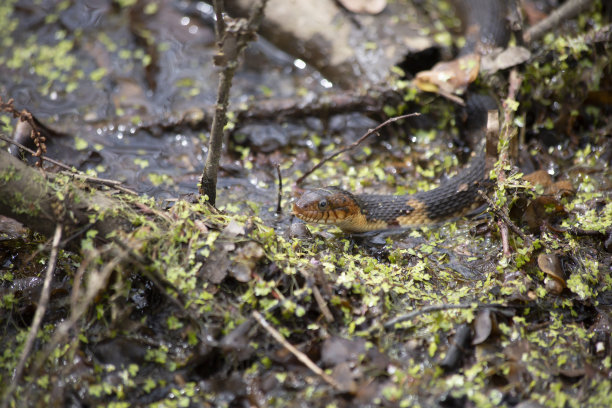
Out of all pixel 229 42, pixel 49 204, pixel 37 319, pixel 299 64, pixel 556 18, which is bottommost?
pixel 37 319

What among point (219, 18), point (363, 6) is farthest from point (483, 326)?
point (363, 6)

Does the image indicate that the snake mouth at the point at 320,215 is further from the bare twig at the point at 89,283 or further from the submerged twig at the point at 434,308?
the bare twig at the point at 89,283

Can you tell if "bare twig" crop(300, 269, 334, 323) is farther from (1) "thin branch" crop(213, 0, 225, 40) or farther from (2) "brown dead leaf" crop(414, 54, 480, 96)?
(2) "brown dead leaf" crop(414, 54, 480, 96)

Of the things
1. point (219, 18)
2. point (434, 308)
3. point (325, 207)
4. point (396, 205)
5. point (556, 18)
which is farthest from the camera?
point (556, 18)

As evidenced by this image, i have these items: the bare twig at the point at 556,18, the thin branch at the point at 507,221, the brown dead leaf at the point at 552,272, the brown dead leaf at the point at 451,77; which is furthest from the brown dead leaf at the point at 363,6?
the brown dead leaf at the point at 552,272

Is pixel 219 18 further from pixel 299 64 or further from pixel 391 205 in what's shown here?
pixel 299 64

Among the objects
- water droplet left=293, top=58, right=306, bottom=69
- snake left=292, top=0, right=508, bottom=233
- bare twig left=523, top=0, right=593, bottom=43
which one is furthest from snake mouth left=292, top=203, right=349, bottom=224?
bare twig left=523, top=0, right=593, bottom=43
